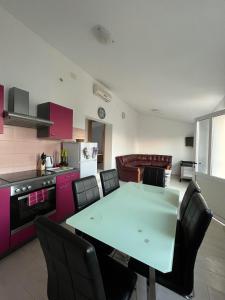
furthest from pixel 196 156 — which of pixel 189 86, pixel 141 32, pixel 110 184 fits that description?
pixel 141 32

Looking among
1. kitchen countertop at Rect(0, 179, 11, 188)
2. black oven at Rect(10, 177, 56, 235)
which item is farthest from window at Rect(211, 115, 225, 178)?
kitchen countertop at Rect(0, 179, 11, 188)

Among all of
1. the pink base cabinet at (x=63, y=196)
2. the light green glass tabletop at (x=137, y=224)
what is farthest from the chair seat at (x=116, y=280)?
the pink base cabinet at (x=63, y=196)

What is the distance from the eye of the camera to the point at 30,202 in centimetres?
209

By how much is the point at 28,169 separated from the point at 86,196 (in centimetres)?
138

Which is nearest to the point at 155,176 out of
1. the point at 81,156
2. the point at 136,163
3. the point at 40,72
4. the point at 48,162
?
the point at 81,156

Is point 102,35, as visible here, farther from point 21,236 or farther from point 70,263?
point 21,236

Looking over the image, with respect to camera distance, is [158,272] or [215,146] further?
[215,146]

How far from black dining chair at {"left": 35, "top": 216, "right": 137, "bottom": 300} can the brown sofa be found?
4450 mm

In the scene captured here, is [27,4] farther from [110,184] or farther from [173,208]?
[173,208]

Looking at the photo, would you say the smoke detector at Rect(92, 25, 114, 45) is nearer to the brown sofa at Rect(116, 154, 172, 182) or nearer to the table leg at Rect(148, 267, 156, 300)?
the table leg at Rect(148, 267, 156, 300)

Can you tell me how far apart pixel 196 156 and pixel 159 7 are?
9.57 feet

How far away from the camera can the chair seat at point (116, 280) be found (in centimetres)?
100

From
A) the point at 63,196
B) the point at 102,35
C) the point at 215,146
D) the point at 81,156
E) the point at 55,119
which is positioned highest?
the point at 102,35

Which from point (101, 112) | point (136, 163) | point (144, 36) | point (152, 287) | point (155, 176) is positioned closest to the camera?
point (152, 287)
